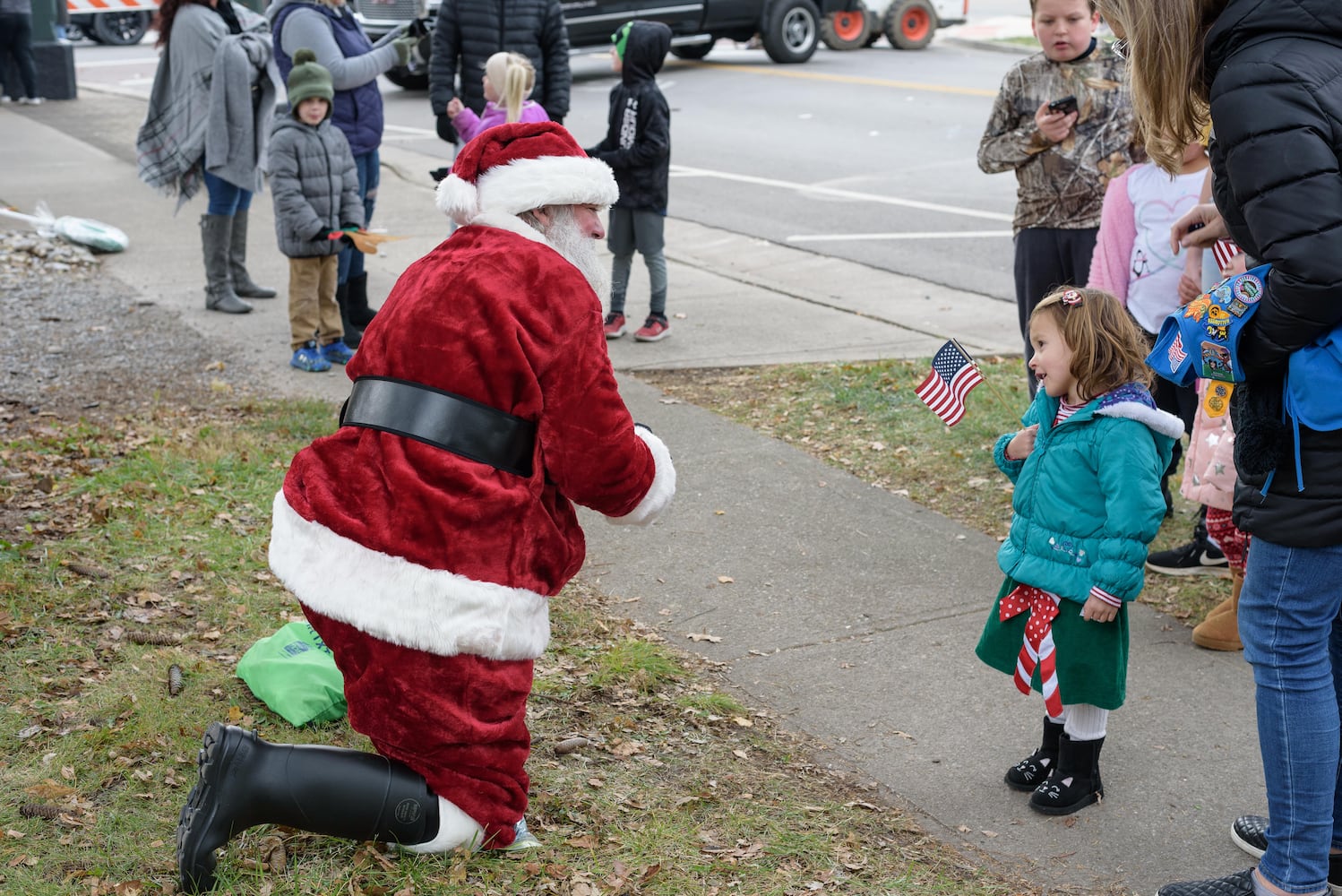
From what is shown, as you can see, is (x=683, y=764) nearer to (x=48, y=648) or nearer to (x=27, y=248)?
(x=48, y=648)

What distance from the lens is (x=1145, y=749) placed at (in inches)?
158

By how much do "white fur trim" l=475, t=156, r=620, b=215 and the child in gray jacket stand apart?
4283mm

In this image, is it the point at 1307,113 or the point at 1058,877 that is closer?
the point at 1307,113

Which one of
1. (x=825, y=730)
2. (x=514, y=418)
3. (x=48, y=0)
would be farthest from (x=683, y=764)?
(x=48, y=0)

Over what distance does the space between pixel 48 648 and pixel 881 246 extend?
7.74m

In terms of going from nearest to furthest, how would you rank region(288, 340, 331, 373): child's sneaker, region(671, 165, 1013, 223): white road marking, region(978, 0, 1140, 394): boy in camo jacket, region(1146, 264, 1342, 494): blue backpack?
region(1146, 264, 1342, 494): blue backpack, region(978, 0, 1140, 394): boy in camo jacket, region(288, 340, 331, 373): child's sneaker, region(671, 165, 1013, 223): white road marking

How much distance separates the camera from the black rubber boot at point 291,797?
3.04 m

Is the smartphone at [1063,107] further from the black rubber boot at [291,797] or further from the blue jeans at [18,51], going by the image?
the blue jeans at [18,51]

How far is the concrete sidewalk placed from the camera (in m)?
3.68

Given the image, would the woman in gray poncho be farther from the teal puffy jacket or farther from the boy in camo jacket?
the teal puffy jacket

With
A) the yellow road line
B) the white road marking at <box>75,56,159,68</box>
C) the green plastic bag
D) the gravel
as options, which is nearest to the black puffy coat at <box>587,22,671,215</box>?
the gravel

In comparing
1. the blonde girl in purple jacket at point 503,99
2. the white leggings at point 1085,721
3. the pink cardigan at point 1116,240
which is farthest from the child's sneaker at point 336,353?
the white leggings at point 1085,721

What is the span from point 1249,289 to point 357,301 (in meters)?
6.07

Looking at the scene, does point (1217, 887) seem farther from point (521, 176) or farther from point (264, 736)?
point (264, 736)
